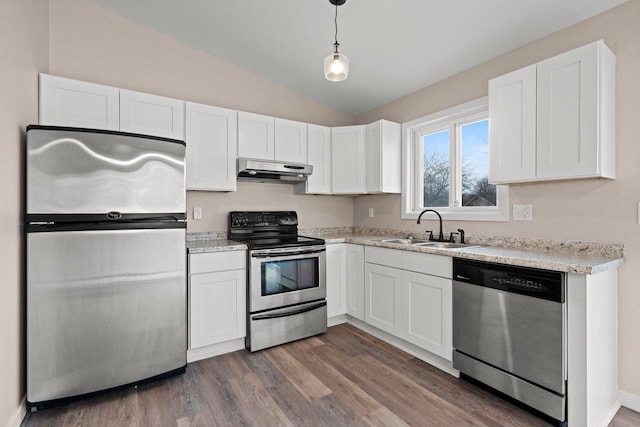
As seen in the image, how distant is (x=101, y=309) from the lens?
1977 millimetres

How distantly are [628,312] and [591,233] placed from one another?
1.67 feet

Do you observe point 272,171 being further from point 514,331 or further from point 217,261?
point 514,331

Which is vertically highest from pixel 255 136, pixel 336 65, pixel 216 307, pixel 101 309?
pixel 336 65

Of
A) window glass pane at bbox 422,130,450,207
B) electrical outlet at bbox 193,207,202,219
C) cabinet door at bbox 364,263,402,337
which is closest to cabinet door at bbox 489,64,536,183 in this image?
window glass pane at bbox 422,130,450,207

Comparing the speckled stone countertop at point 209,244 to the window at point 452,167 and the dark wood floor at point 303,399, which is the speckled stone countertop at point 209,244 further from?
the window at point 452,167

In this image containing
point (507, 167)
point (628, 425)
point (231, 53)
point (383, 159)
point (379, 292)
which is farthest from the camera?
point (383, 159)

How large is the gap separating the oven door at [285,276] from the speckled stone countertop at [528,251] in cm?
21

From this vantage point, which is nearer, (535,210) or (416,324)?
(535,210)

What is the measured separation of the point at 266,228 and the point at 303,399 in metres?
1.86

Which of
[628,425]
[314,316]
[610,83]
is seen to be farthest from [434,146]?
[628,425]

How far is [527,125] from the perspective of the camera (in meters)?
2.13

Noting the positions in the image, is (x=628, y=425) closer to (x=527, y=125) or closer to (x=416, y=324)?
(x=416, y=324)

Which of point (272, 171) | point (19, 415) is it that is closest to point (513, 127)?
point (272, 171)

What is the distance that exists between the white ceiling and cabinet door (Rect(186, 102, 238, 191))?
729 mm
